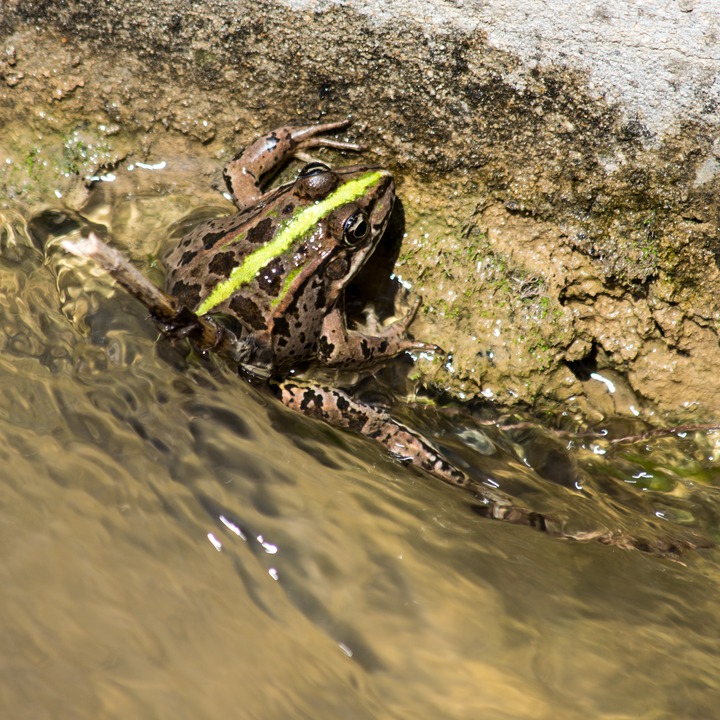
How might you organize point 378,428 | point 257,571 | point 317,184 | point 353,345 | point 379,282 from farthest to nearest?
1. point 379,282
2. point 353,345
3. point 378,428
4. point 317,184
5. point 257,571

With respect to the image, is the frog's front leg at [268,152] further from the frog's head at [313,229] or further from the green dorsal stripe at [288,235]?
the green dorsal stripe at [288,235]

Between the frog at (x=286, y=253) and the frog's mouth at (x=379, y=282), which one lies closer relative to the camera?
the frog at (x=286, y=253)

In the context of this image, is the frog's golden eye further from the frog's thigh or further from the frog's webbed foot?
the frog's webbed foot

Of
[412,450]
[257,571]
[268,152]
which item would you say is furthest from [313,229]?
[257,571]

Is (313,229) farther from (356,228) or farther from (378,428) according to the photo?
(378,428)

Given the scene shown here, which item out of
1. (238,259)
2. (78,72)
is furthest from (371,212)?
(78,72)

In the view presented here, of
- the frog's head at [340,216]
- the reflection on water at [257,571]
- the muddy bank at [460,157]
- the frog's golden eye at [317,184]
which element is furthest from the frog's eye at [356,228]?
the reflection on water at [257,571]

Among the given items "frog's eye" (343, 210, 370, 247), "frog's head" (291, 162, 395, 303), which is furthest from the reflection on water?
"frog's eye" (343, 210, 370, 247)
